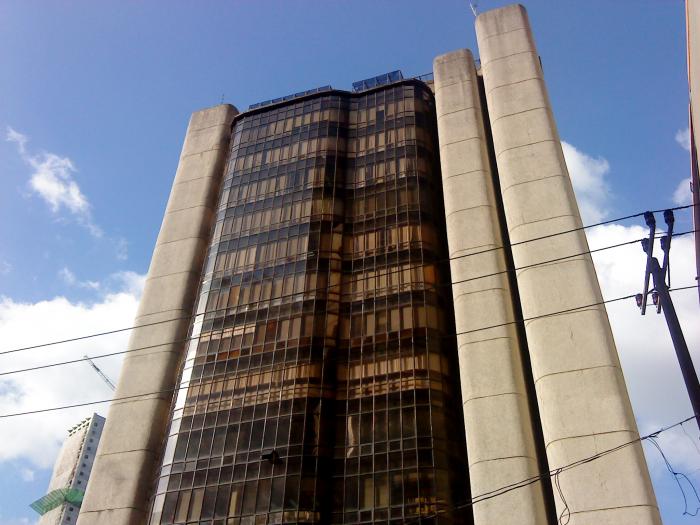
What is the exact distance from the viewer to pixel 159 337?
40719 mm

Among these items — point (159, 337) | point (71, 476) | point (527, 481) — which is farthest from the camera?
point (71, 476)

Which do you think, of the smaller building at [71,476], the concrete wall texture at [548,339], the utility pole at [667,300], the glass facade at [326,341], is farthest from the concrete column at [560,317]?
the smaller building at [71,476]

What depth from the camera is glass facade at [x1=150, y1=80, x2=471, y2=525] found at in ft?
101

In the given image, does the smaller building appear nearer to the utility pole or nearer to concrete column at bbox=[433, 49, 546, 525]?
concrete column at bbox=[433, 49, 546, 525]

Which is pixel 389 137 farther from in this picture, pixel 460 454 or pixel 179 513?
pixel 179 513

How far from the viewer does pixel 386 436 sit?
3156 centimetres

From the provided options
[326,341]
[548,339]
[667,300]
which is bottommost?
[667,300]

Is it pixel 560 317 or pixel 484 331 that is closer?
pixel 560 317

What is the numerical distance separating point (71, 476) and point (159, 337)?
130 meters

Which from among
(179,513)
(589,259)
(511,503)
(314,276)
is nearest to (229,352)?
(314,276)

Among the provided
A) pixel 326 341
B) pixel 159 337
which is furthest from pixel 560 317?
pixel 159 337

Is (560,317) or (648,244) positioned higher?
(560,317)

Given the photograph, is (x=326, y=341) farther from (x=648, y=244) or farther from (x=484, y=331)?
(x=648, y=244)

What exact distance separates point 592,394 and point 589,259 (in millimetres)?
8281
